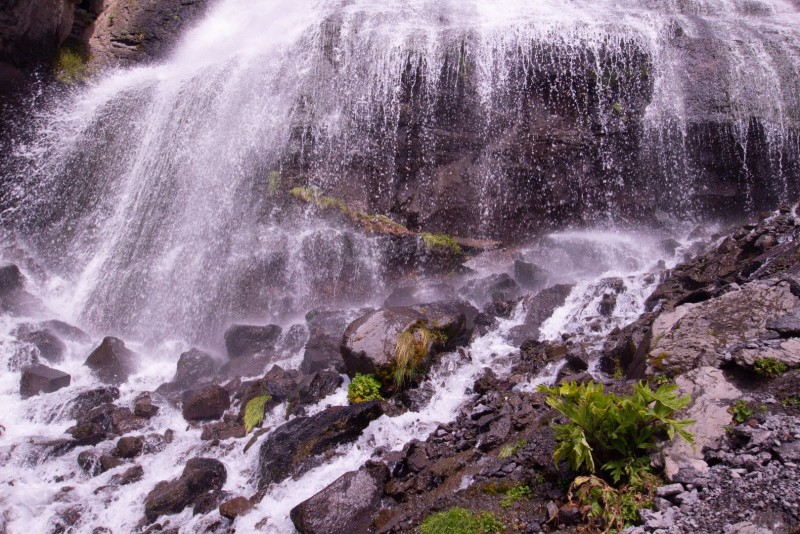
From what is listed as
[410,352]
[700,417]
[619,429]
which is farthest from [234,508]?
[700,417]

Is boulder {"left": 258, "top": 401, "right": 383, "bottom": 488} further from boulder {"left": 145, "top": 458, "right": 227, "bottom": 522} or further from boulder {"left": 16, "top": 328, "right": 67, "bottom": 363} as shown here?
boulder {"left": 16, "top": 328, "right": 67, "bottom": 363}

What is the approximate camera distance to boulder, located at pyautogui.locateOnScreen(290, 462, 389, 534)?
643cm

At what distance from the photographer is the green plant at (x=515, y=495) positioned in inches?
209

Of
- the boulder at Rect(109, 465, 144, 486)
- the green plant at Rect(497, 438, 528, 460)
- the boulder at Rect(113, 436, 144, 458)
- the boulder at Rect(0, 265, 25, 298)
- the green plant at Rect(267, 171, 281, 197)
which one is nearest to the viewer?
the green plant at Rect(497, 438, 528, 460)

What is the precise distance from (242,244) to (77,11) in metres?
12.7

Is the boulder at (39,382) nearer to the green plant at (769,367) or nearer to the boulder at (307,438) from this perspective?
the boulder at (307,438)

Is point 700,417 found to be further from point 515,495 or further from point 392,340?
point 392,340

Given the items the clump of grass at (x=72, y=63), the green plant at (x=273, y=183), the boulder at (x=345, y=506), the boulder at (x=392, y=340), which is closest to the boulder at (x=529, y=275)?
the boulder at (x=392, y=340)

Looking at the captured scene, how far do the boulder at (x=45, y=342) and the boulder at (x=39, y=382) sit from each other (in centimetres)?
102

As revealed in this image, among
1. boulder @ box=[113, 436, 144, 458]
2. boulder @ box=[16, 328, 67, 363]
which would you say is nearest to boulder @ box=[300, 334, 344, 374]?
boulder @ box=[113, 436, 144, 458]

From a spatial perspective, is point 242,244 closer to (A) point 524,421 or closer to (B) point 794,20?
(A) point 524,421

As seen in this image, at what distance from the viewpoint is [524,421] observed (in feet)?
22.7

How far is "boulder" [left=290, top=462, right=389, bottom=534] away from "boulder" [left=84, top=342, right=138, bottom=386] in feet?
23.7

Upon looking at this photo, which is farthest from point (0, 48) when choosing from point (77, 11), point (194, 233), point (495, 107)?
point (495, 107)
